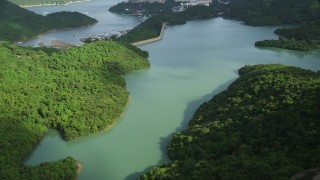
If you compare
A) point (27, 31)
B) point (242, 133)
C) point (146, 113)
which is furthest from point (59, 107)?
point (27, 31)

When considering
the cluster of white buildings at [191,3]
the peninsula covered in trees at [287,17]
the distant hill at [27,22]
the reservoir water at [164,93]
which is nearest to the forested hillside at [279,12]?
the peninsula covered in trees at [287,17]

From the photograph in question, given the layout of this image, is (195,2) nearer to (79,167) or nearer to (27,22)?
(27,22)

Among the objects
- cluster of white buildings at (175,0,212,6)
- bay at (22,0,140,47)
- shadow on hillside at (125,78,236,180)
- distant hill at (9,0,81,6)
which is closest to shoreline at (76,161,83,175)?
shadow on hillside at (125,78,236,180)

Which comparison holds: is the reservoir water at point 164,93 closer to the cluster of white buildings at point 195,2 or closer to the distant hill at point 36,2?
the cluster of white buildings at point 195,2

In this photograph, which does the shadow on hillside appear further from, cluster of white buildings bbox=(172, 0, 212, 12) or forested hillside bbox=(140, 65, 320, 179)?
cluster of white buildings bbox=(172, 0, 212, 12)

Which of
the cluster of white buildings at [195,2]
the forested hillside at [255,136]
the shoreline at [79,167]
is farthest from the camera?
the cluster of white buildings at [195,2]
